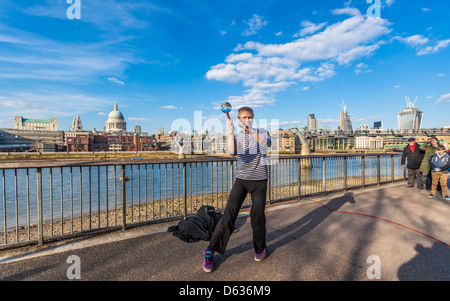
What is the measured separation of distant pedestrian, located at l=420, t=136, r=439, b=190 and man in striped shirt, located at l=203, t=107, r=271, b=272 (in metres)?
7.71

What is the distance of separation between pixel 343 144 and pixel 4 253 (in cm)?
18957

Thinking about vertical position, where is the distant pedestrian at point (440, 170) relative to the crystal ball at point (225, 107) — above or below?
below

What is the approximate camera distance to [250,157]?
120 inches

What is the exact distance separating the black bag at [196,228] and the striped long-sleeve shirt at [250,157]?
1.39 metres

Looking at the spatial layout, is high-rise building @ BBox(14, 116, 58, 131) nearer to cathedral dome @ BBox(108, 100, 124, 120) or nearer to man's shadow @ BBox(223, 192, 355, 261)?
cathedral dome @ BBox(108, 100, 124, 120)

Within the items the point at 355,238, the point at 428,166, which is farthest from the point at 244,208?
the point at 428,166

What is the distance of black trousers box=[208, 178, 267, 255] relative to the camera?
9.64 feet

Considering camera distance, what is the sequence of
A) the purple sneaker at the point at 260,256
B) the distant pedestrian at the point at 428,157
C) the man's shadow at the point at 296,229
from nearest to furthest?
the purple sneaker at the point at 260,256 < the man's shadow at the point at 296,229 < the distant pedestrian at the point at 428,157

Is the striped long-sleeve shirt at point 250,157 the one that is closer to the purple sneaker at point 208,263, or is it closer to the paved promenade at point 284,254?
the purple sneaker at point 208,263

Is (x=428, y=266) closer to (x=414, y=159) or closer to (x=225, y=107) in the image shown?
(x=225, y=107)

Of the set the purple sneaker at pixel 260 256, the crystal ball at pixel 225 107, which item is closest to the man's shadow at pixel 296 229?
the purple sneaker at pixel 260 256

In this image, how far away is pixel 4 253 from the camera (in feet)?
11.0

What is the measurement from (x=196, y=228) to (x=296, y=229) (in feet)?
5.99

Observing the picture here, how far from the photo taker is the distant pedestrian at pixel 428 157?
25.1ft
